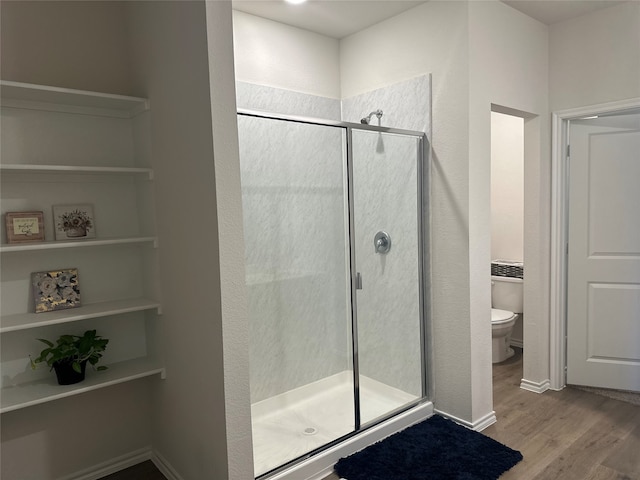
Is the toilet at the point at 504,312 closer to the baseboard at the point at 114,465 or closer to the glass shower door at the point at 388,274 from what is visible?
the glass shower door at the point at 388,274

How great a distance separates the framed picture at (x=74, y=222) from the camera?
225 cm

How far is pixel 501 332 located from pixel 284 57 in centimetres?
274

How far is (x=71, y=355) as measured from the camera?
2.19 m

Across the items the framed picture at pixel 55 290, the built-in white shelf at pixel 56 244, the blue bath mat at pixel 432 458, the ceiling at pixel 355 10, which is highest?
the ceiling at pixel 355 10

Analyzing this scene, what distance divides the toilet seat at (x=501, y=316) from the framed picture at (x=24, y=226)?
321 centimetres

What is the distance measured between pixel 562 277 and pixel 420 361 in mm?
1255

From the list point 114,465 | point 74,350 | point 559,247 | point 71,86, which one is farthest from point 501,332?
point 71,86

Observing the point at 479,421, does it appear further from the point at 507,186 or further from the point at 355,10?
the point at 355,10

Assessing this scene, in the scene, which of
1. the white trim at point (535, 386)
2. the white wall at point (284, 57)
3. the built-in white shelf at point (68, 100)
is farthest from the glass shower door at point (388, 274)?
the built-in white shelf at point (68, 100)

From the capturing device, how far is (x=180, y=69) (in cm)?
197

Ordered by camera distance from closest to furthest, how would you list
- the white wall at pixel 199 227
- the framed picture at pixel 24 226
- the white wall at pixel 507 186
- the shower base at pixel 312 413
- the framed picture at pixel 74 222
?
the white wall at pixel 199 227 → the framed picture at pixel 24 226 → the framed picture at pixel 74 222 → the shower base at pixel 312 413 → the white wall at pixel 507 186

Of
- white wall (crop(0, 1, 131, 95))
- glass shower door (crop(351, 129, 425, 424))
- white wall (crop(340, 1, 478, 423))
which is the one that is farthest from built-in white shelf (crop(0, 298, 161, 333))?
white wall (crop(340, 1, 478, 423))

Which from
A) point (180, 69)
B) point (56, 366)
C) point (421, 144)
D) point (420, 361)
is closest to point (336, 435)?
point (420, 361)

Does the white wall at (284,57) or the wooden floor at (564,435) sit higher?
the white wall at (284,57)
